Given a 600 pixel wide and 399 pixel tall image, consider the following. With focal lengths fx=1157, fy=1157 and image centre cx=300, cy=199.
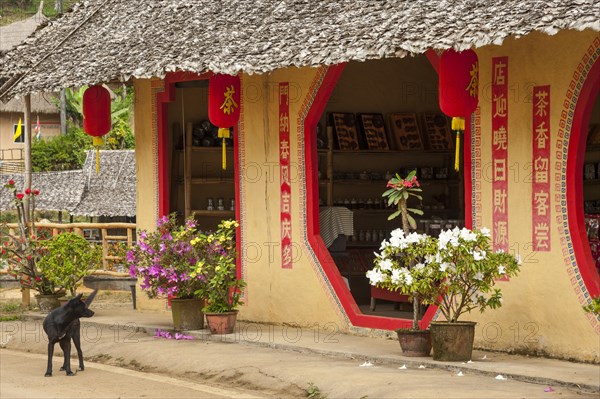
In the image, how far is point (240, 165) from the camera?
14.4m

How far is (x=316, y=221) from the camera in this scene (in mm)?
13586

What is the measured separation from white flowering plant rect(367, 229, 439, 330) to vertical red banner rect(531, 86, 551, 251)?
1.12 metres

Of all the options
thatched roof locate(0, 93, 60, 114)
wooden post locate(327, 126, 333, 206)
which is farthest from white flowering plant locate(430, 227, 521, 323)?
thatched roof locate(0, 93, 60, 114)

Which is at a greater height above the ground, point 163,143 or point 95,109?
point 95,109

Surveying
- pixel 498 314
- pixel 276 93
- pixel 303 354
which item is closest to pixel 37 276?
pixel 276 93

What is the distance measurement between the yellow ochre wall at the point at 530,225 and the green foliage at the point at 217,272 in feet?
9.58

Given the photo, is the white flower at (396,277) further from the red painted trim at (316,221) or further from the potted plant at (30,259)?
the potted plant at (30,259)

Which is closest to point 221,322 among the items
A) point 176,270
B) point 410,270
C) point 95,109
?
point 176,270

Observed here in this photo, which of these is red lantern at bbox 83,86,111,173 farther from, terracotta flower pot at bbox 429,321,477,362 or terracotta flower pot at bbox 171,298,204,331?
terracotta flower pot at bbox 429,321,477,362

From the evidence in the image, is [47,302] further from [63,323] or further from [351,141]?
[63,323]

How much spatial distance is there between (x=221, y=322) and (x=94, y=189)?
58.4 feet

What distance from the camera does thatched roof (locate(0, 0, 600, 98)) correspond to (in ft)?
33.4

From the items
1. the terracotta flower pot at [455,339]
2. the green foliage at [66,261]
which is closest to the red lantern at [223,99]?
the green foliage at [66,261]

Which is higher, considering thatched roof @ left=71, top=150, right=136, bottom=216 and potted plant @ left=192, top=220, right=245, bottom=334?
thatched roof @ left=71, top=150, right=136, bottom=216
